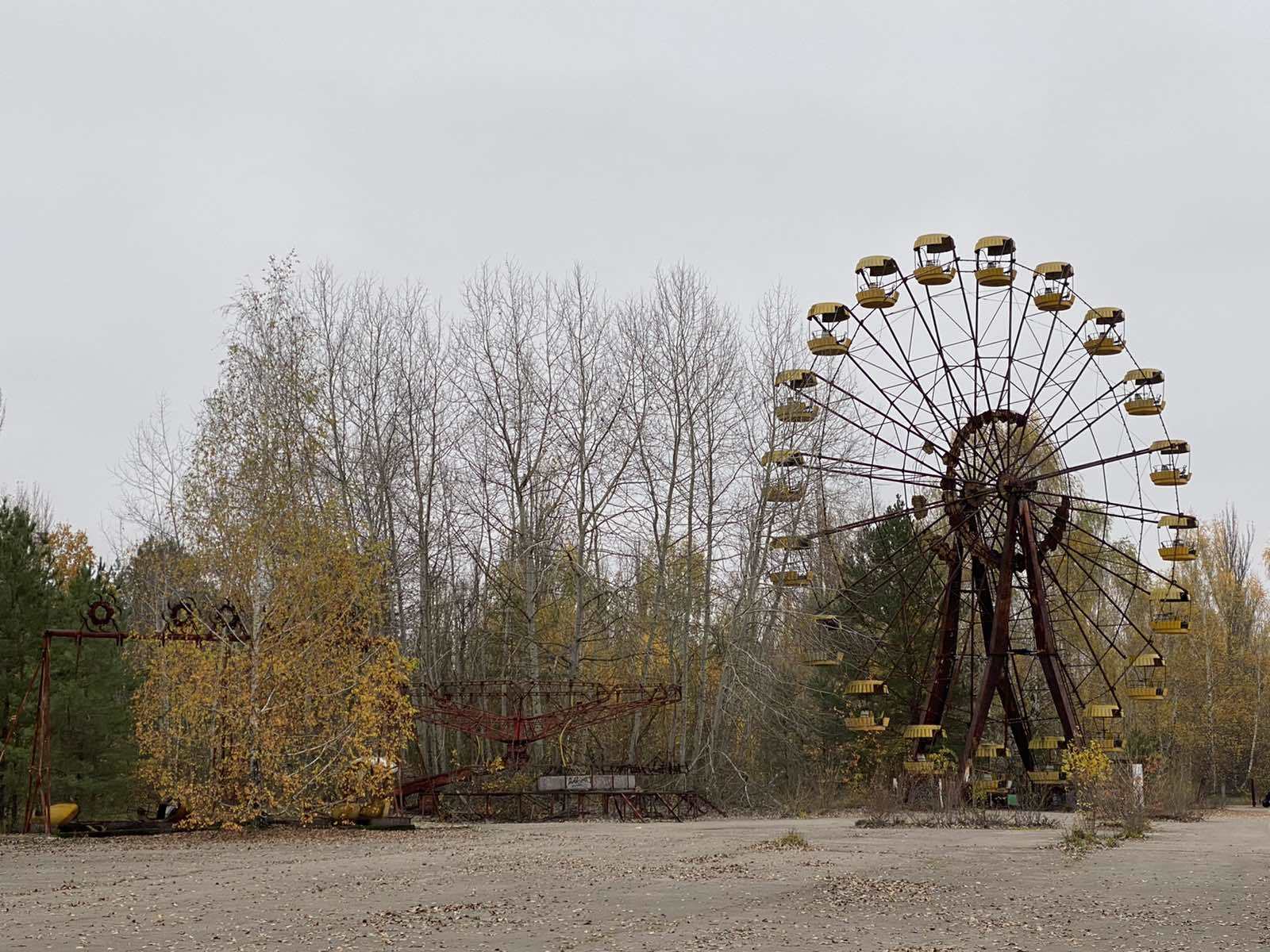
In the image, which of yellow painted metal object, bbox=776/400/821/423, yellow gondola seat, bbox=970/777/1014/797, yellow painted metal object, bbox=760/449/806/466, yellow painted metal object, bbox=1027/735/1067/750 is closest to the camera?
yellow gondola seat, bbox=970/777/1014/797

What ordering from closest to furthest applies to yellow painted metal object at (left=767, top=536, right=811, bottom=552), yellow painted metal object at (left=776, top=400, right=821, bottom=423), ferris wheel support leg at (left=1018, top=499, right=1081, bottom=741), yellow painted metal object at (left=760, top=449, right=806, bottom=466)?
1. ferris wheel support leg at (left=1018, top=499, right=1081, bottom=741)
2. yellow painted metal object at (left=776, top=400, right=821, bottom=423)
3. yellow painted metal object at (left=767, top=536, right=811, bottom=552)
4. yellow painted metal object at (left=760, top=449, right=806, bottom=466)

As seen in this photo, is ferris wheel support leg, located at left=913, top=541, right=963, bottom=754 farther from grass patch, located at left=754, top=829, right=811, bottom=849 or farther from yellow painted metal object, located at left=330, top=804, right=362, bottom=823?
yellow painted metal object, located at left=330, top=804, right=362, bottom=823

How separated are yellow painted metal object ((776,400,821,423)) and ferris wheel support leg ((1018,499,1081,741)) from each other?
513cm

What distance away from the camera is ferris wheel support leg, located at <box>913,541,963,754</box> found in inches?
1163

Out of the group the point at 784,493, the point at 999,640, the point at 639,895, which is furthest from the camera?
the point at 784,493

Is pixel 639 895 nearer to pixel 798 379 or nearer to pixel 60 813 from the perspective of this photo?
pixel 60 813

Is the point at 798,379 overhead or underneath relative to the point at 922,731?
overhead

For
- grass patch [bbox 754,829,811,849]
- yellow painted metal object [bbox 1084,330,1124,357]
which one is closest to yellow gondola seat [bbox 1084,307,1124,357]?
yellow painted metal object [bbox 1084,330,1124,357]

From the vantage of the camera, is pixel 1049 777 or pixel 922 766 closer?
pixel 1049 777

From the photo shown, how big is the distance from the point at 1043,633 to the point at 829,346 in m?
7.93

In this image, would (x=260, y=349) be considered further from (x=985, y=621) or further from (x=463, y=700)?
(x=985, y=621)

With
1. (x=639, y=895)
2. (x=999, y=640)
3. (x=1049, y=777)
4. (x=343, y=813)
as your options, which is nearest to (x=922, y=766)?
(x=1049, y=777)

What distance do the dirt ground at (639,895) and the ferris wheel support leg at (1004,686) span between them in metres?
9.53

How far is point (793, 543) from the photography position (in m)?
31.9
